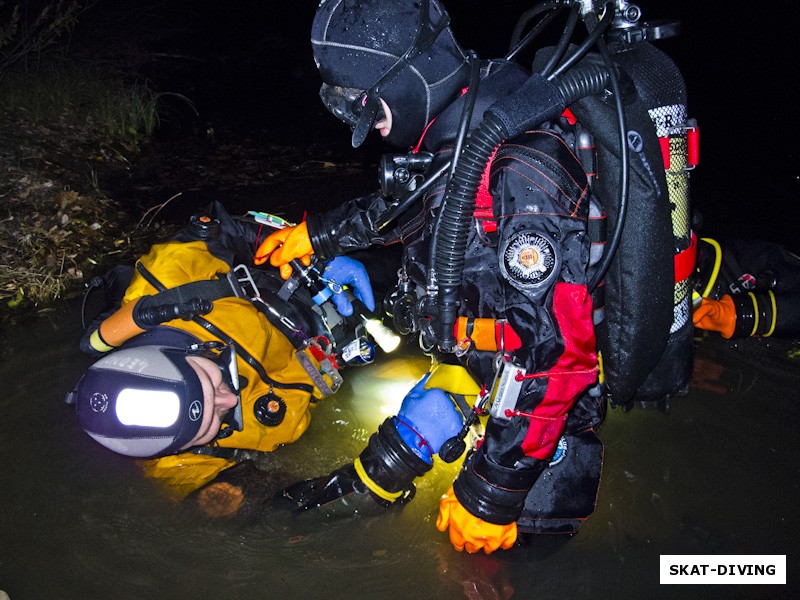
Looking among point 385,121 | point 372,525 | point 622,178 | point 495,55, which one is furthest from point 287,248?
point 495,55

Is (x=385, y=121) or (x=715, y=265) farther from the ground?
(x=385, y=121)

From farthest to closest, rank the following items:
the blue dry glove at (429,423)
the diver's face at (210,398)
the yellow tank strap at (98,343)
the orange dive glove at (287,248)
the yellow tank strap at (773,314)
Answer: the yellow tank strap at (773,314) < the orange dive glove at (287,248) < the yellow tank strap at (98,343) < the diver's face at (210,398) < the blue dry glove at (429,423)

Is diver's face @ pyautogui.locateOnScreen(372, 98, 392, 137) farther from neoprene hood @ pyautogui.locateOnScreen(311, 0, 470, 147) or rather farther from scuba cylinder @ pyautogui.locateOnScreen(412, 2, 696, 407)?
scuba cylinder @ pyautogui.locateOnScreen(412, 2, 696, 407)

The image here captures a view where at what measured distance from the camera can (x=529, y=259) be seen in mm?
2062

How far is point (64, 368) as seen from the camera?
3.98 metres

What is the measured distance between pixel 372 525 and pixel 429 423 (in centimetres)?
65

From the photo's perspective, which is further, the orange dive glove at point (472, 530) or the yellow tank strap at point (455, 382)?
the yellow tank strap at point (455, 382)

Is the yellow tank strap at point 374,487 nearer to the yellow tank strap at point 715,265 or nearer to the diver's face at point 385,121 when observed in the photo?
the diver's face at point 385,121

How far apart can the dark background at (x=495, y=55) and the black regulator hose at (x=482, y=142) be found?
405cm

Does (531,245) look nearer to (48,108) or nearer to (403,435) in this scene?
(403,435)

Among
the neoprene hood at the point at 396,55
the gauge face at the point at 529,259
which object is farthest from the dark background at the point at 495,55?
the gauge face at the point at 529,259

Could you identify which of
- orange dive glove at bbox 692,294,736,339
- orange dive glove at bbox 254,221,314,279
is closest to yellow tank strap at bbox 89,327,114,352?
orange dive glove at bbox 254,221,314,279

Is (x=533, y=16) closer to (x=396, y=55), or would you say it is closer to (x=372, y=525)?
(x=396, y=55)

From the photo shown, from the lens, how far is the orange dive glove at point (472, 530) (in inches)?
102
